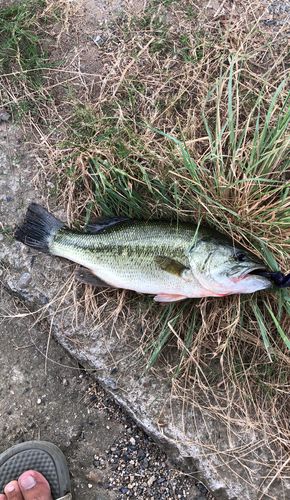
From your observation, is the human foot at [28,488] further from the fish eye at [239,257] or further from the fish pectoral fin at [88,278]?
the fish eye at [239,257]

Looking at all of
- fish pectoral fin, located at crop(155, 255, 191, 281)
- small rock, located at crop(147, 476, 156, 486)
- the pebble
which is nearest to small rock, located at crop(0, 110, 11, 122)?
fish pectoral fin, located at crop(155, 255, 191, 281)

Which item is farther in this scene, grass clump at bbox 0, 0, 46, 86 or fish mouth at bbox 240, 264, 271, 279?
grass clump at bbox 0, 0, 46, 86

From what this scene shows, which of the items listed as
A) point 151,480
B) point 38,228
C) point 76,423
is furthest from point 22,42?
point 151,480

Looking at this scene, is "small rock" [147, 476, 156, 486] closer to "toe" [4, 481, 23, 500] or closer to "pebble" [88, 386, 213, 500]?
"pebble" [88, 386, 213, 500]

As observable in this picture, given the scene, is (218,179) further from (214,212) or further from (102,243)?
(102,243)

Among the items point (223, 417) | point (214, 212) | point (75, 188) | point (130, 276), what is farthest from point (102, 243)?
point (223, 417)

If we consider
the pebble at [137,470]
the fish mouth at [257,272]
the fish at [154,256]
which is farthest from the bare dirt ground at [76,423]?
the fish mouth at [257,272]

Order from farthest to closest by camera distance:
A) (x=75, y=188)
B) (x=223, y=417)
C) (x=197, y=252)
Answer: (x=75, y=188)
(x=223, y=417)
(x=197, y=252)
